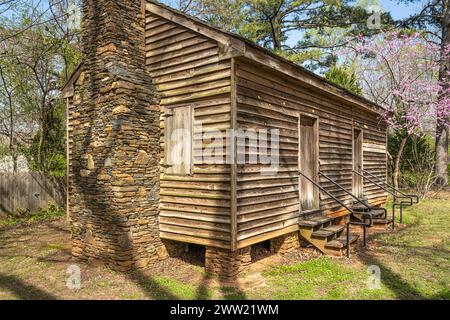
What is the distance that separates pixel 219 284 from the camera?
6238 millimetres

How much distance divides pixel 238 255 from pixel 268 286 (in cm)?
82

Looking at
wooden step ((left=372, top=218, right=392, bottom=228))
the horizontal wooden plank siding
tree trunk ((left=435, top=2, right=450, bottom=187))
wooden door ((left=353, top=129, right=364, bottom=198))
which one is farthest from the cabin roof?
tree trunk ((left=435, top=2, right=450, bottom=187))

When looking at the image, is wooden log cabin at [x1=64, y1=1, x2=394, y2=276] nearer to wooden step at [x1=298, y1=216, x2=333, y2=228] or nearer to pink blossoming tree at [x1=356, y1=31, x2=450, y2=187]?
wooden step at [x1=298, y1=216, x2=333, y2=228]

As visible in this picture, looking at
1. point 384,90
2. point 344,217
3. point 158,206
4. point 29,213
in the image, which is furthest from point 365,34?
point 29,213

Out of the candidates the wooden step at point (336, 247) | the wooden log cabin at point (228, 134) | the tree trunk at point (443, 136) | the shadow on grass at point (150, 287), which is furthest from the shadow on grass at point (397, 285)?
the tree trunk at point (443, 136)

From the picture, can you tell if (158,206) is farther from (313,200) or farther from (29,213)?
(29,213)

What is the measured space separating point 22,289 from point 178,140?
155 inches

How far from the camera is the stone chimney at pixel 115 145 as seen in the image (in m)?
6.98

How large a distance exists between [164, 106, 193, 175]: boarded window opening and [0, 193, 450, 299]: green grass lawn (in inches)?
82.5

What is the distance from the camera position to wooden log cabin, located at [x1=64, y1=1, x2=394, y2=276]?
6461 millimetres

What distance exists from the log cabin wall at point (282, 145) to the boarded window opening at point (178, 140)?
121 centimetres

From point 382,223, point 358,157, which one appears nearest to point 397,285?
point 382,223

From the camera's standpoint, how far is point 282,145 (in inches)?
→ 307

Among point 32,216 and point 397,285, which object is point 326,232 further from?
point 32,216
